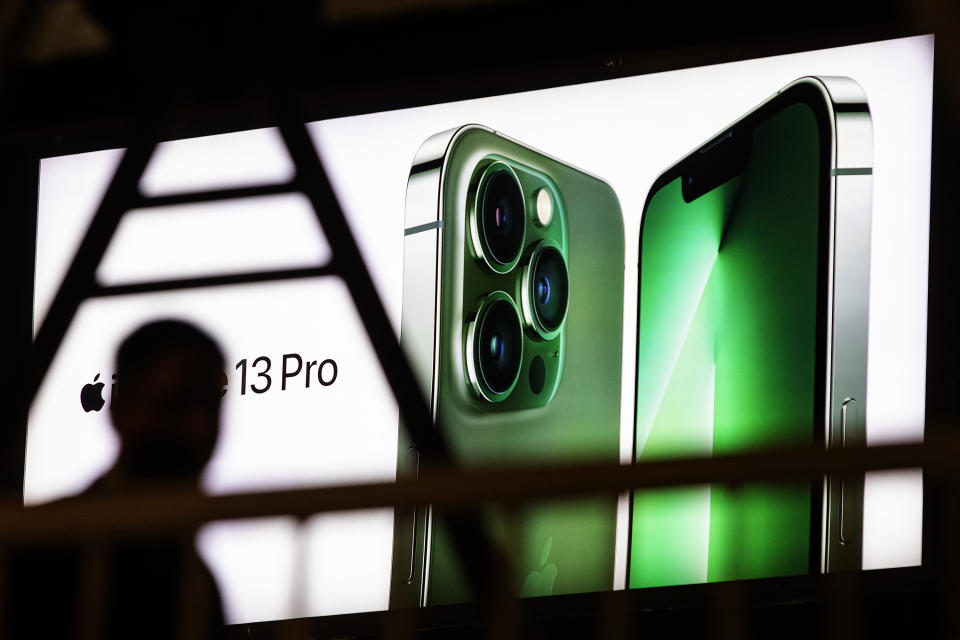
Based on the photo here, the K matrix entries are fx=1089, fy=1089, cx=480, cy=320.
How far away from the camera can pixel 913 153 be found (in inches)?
82.0

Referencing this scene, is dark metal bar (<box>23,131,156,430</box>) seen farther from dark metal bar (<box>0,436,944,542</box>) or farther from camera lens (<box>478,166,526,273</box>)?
dark metal bar (<box>0,436,944,542</box>)

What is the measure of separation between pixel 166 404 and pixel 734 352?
106 centimetres

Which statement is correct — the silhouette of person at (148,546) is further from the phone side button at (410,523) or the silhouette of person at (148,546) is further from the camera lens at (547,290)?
the camera lens at (547,290)

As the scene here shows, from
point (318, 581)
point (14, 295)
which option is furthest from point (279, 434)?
point (14, 295)

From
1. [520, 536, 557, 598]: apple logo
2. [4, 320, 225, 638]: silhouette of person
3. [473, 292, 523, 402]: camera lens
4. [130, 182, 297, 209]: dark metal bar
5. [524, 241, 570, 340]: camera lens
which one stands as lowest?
[520, 536, 557, 598]: apple logo

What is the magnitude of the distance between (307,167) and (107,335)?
0.67 m

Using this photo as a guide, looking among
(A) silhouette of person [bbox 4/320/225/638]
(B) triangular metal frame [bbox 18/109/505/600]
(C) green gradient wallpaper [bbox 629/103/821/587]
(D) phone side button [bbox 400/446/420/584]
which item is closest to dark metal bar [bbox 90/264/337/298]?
(B) triangular metal frame [bbox 18/109/505/600]

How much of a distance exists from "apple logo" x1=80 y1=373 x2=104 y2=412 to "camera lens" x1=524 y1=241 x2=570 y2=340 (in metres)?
1.07

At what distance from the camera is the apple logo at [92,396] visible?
2.61 m

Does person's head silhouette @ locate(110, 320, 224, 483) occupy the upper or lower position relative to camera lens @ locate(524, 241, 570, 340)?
lower

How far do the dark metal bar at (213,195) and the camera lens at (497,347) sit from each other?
591 millimetres

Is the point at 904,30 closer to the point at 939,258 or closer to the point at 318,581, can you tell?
the point at 939,258

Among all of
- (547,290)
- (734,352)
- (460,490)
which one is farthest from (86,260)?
(460,490)

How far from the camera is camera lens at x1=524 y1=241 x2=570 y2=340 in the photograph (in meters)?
2.32
